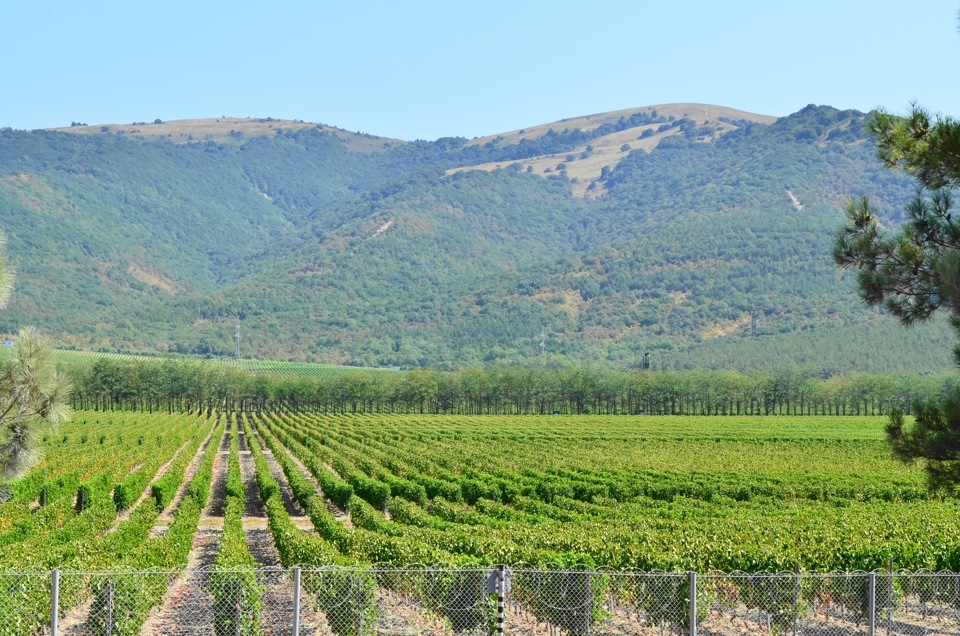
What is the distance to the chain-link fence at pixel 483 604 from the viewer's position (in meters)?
15.0

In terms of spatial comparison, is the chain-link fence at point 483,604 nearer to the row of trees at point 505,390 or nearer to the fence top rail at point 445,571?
the fence top rail at point 445,571

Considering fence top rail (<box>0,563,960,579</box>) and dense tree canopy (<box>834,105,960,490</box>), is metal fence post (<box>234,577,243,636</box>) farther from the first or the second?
dense tree canopy (<box>834,105,960,490</box>)

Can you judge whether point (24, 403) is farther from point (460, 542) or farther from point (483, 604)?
point (460, 542)

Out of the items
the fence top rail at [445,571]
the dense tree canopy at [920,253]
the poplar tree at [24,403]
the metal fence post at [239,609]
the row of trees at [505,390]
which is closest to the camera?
the fence top rail at [445,571]

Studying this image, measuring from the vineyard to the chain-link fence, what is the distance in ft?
0.18

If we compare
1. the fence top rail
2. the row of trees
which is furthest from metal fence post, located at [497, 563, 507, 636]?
the row of trees

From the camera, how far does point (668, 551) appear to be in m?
18.8

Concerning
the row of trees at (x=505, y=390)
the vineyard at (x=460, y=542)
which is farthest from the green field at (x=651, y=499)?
the row of trees at (x=505, y=390)

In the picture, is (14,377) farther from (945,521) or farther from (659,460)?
(659,460)

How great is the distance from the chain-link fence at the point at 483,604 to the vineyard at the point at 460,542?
Answer: 0.18 feet

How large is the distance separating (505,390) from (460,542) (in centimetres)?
12258

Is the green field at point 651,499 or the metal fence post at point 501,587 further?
the green field at point 651,499

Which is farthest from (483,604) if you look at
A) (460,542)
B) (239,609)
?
(460,542)

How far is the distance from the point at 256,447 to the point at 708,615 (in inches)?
1779
